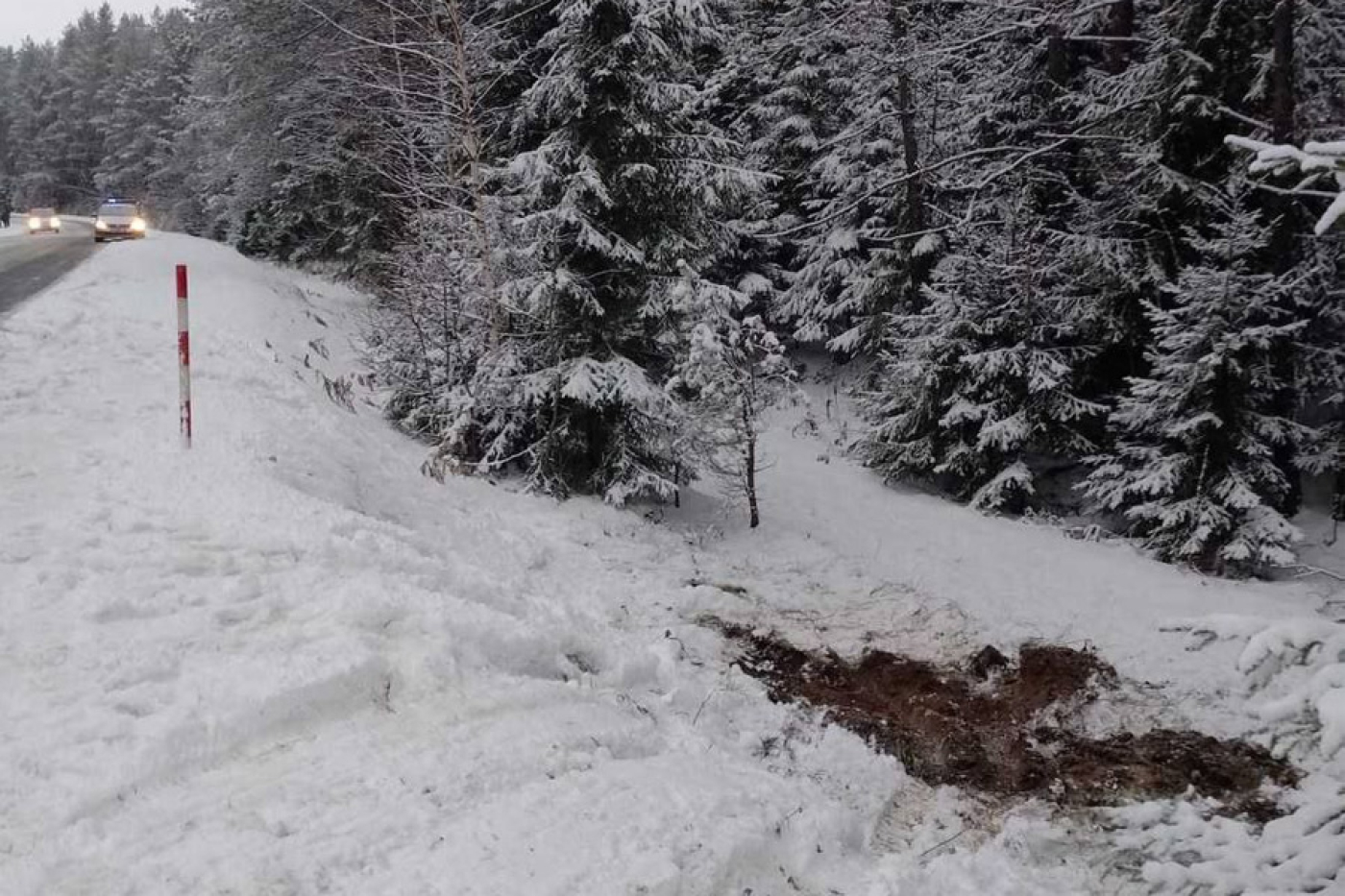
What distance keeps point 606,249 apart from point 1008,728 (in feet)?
22.4

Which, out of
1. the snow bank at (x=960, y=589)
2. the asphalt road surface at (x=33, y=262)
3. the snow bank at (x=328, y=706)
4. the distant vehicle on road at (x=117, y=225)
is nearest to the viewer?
the snow bank at (x=328, y=706)

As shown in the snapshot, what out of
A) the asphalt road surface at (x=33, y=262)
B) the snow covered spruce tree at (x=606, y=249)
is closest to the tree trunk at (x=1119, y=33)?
the snow covered spruce tree at (x=606, y=249)

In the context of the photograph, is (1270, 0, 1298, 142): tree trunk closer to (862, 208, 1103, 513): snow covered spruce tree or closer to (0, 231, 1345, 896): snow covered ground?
(862, 208, 1103, 513): snow covered spruce tree

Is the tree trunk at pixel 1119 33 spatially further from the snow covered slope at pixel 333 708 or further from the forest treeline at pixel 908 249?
the snow covered slope at pixel 333 708

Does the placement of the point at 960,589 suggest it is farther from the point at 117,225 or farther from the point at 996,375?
the point at 117,225

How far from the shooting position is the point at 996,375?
589 inches

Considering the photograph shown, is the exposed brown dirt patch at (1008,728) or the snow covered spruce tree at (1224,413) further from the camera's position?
the snow covered spruce tree at (1224,413)

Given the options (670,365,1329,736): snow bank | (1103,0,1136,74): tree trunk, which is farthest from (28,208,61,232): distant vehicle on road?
(1103,0,1136,74): tree trunk

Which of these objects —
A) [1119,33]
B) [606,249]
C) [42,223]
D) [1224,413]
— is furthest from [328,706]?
[42,223]

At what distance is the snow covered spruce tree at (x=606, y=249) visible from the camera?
1053cm

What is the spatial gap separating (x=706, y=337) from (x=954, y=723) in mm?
5580

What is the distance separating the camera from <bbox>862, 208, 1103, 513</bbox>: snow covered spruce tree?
1467cm

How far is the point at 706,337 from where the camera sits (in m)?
10.7

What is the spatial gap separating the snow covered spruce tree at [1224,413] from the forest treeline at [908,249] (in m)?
0.05
